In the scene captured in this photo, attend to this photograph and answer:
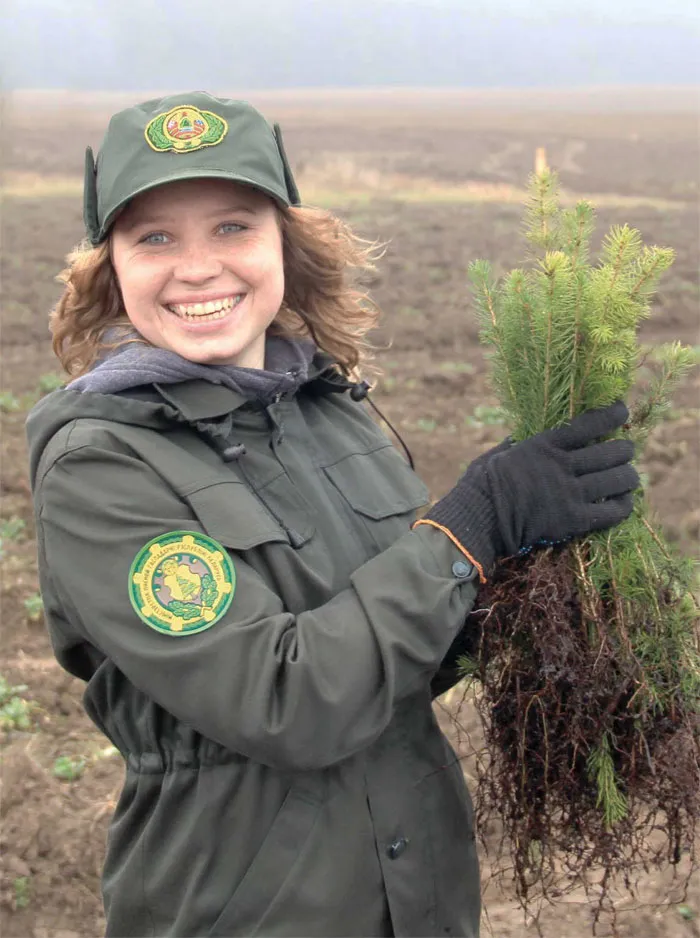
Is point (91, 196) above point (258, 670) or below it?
above

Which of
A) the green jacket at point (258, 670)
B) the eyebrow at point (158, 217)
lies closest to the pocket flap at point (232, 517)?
the green jacket at point (258, 670)

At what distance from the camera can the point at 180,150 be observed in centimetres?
190

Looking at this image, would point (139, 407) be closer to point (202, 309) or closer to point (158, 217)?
point (202, 309)

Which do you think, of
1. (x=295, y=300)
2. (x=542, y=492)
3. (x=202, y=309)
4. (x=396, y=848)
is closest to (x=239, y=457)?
(x=202, y=309)

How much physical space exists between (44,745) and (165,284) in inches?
115

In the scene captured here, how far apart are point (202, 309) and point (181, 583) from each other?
1.83ft

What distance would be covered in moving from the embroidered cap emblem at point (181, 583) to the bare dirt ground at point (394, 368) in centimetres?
56

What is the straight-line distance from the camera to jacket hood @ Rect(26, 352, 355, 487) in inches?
71.4

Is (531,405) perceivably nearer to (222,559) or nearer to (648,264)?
(648,264)

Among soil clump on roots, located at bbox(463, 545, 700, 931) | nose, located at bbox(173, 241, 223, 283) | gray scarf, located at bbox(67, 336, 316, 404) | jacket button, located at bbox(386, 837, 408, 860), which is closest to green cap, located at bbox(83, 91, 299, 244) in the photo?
nose, located at bbox(173, 241, 223, 283)

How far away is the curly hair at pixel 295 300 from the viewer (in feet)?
7.09

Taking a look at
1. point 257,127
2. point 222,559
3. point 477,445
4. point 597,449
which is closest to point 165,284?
point 257,127

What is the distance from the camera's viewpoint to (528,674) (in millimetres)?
1979

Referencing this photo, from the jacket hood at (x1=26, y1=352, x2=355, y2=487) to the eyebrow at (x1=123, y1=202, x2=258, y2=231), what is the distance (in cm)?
31
